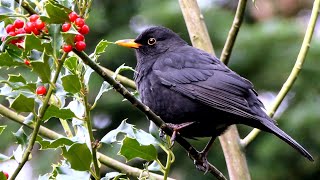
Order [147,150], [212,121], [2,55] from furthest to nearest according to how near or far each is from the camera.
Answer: [212,121]
[147,150]
[2,55]

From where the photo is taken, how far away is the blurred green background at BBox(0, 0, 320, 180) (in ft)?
24.1

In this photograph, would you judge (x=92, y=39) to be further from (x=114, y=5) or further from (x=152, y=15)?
(x=152, y=15)

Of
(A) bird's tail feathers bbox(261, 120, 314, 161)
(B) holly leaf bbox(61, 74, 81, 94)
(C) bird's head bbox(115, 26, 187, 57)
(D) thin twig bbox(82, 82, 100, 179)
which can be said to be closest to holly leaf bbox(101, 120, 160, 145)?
(D) thin twig bbox(82, 82, 100, 179)

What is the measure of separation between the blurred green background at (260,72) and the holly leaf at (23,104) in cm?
517

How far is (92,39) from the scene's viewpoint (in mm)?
9359

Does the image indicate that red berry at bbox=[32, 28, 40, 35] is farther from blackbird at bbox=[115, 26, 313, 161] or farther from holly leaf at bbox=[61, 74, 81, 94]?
blackbird at bbox=[115, 26, 313, 161]

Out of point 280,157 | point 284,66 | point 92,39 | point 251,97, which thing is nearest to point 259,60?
point 284,66

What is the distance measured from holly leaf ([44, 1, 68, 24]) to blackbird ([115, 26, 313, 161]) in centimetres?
170

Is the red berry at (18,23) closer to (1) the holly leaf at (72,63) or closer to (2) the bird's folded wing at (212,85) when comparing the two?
(1) the holly leaf at (72,63)

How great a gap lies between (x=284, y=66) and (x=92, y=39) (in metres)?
2.91

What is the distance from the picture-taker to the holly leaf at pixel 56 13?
2.12 m

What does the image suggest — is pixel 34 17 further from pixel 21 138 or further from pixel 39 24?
pixel 21 138

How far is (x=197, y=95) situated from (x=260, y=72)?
3.92 m

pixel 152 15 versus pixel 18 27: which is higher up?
pixel 18 27
